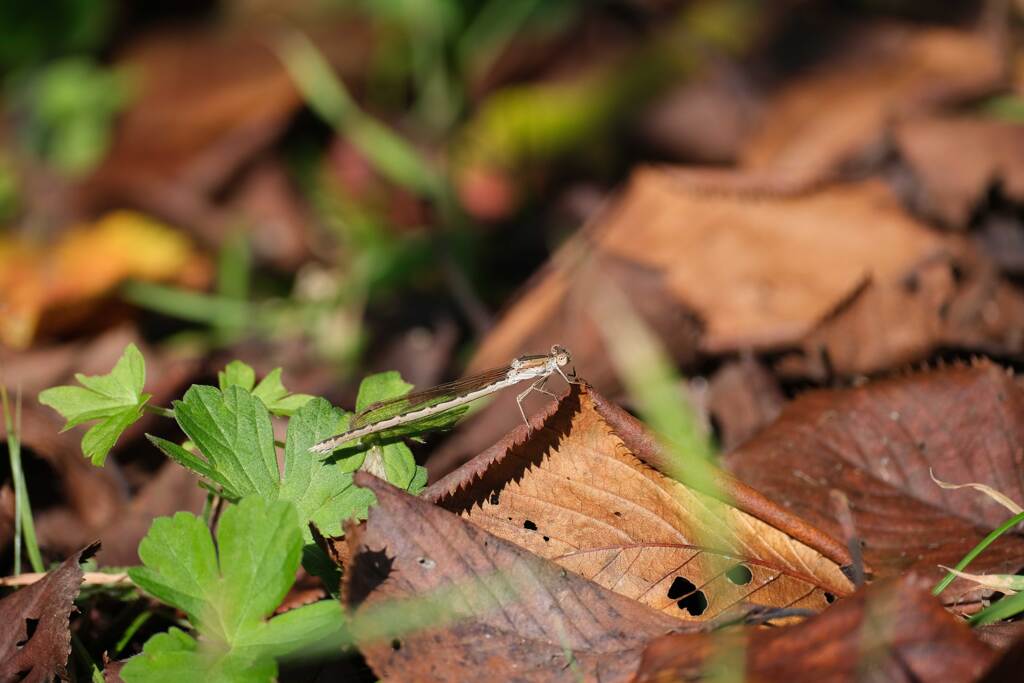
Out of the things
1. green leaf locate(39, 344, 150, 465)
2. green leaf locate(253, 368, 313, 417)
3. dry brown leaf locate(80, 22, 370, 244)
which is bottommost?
green leaf locate(253, 368, 313, 417)

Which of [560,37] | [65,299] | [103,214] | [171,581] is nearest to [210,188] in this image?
[103,214]

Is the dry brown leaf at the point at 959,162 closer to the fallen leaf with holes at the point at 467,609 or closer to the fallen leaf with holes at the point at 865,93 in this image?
the fallen leaf with holes at the point at 865,93

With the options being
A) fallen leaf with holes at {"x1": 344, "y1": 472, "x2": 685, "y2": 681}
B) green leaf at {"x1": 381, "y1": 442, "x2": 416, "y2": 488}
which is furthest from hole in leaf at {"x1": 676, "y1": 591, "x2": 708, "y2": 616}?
green leaf at {"x1": 381, "y1": 442, "x2": 416, "y2": 488}

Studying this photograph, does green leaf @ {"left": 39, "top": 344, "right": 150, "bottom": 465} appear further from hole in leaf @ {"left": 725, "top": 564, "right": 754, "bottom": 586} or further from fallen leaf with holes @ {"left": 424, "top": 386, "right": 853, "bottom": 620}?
hole in leaf @ {"left": 725, "top": 564, "right": 754, "bottom": 586}

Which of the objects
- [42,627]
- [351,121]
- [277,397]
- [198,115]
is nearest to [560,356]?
[277,397]

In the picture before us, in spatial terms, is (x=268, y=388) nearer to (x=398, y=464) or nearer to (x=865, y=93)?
(x=398, y=464)

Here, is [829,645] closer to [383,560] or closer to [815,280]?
[383,560]
